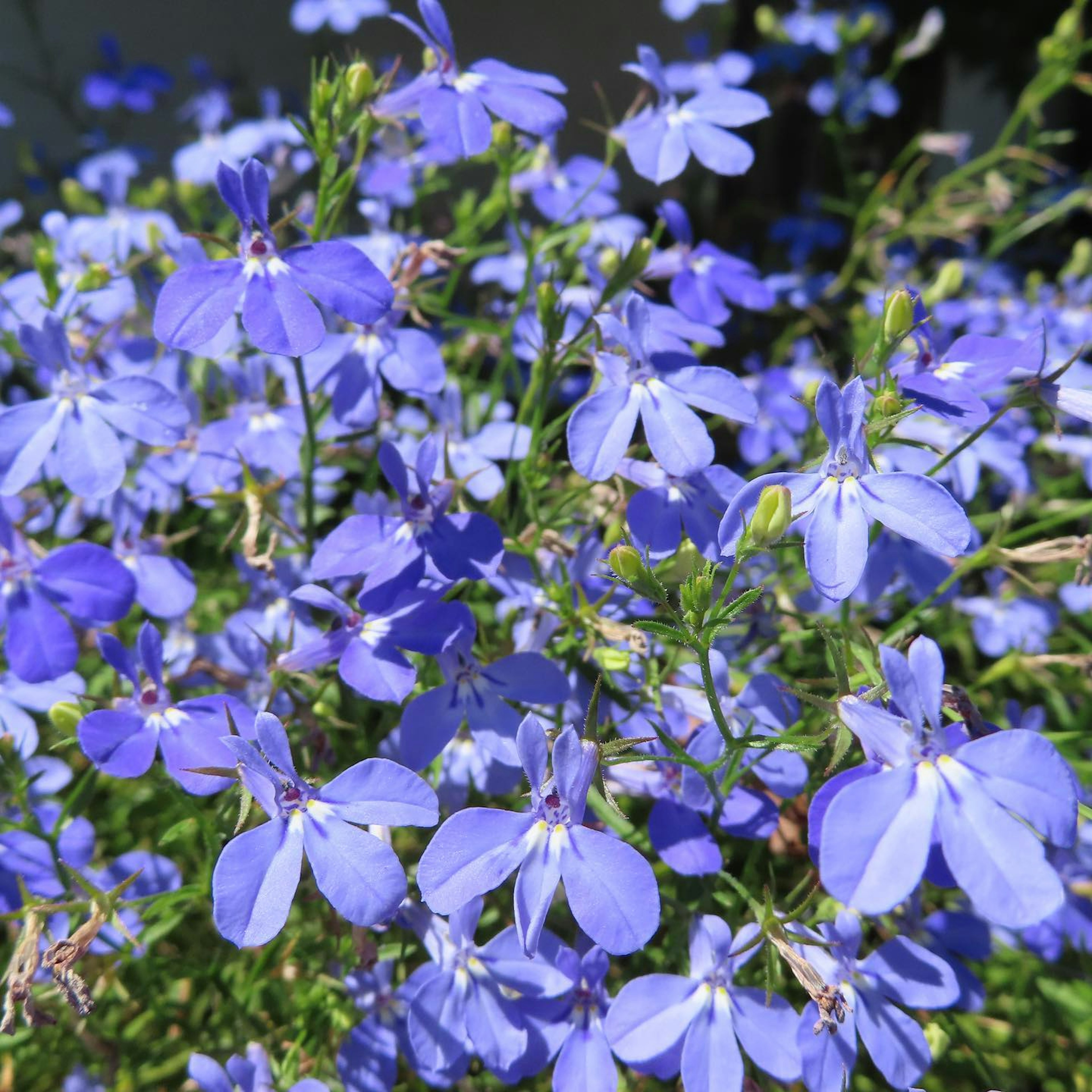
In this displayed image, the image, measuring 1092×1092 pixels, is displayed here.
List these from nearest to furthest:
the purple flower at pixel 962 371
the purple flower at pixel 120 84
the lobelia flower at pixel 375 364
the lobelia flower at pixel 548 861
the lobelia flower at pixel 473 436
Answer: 1. the lobelia flower at pixel 548 861
2. the purple flower at pixel 962 371
3. the lobelia flower at pixel 375 364
4. the lobelia flower at pixel 473 436
5. the purple flower at pixel 120 84

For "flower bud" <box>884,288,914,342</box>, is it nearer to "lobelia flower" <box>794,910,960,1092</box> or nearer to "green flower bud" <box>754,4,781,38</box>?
"lobelia flower" <box>794,910,960,1092</box>

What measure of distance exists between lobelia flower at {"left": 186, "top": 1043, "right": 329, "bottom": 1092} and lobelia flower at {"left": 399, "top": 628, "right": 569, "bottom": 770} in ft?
1.08

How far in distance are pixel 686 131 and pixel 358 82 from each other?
0.43 meters

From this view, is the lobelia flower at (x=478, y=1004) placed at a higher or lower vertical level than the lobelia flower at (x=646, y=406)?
lower

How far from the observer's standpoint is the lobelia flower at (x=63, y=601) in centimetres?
109

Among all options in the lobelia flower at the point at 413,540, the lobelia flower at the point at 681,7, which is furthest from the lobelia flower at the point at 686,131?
the lobelia flower at the point at 681,7

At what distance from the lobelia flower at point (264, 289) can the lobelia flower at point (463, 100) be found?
22 centimetres

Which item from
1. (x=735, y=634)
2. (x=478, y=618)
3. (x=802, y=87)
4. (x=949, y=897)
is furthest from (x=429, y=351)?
(x=802, y=87)

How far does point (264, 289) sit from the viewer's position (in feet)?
3.28

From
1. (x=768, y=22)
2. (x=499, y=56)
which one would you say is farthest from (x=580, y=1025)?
(x=499, y=56)

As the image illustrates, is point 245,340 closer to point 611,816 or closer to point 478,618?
point 478,618

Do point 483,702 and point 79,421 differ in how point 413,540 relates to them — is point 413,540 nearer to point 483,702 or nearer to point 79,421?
point 483,702

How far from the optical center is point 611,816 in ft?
3.58

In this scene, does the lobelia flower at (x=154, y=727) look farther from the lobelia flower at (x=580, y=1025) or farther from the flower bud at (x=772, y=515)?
the flower bud at (x=772, y=515)
